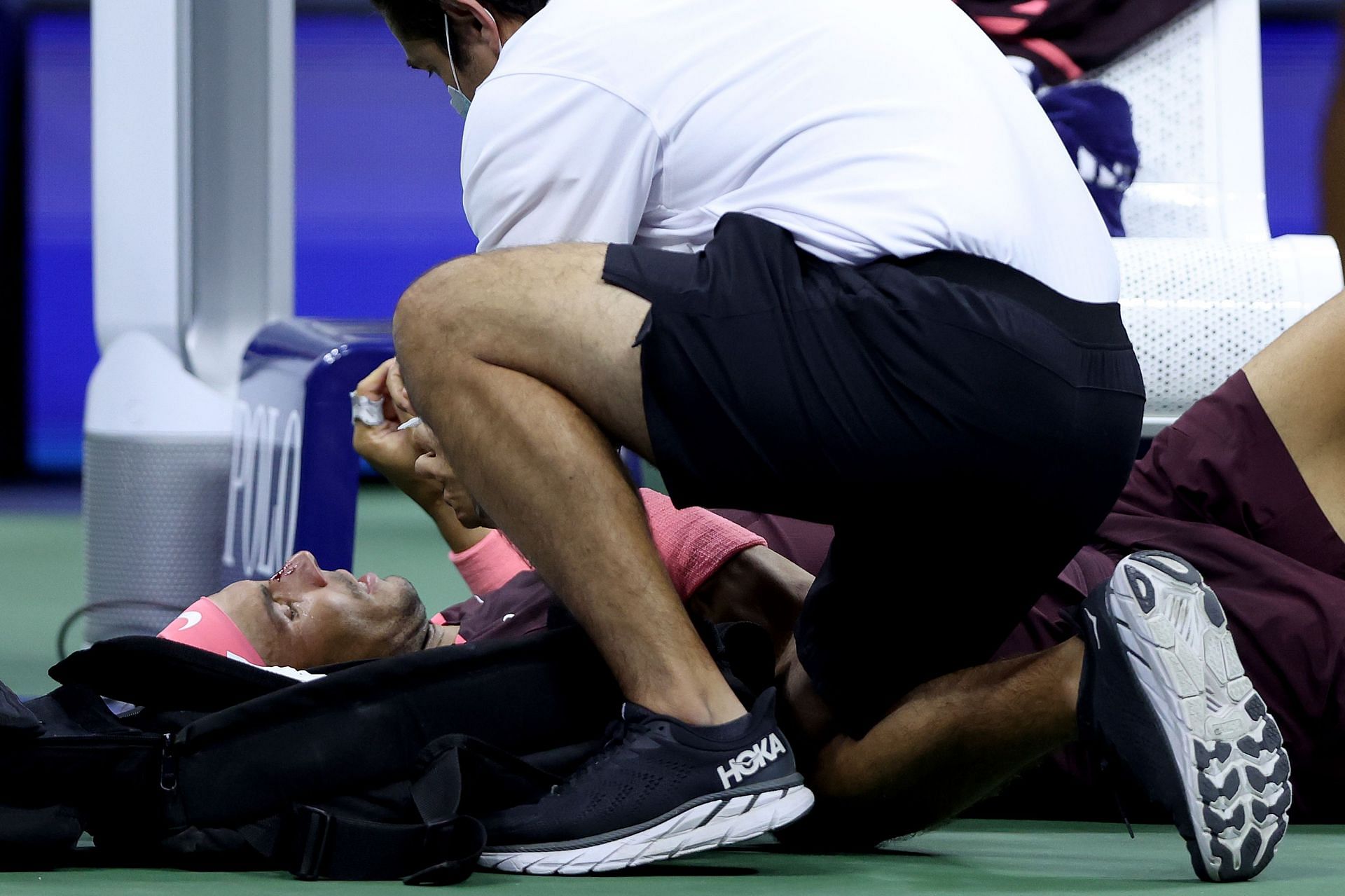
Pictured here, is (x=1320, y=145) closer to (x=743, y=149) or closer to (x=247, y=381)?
(x=247, y=381)

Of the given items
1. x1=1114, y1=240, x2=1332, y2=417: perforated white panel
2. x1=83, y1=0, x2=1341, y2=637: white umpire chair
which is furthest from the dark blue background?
x1=1114, y1=240, x2=1332, y2=417: perforated white panel

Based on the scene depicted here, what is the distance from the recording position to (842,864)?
1.46 meters

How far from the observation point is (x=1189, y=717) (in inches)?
51.6

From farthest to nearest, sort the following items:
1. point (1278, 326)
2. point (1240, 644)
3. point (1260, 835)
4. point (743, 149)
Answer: point (1278, 326) → point (1240, 644) → point (743, 149) → point (1260, 835)

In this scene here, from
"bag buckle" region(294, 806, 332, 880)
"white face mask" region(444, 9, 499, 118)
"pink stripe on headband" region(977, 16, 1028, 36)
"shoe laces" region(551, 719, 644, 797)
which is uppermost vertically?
"white face mask" region(444, 9, 499, 118)

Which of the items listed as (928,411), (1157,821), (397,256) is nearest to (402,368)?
(928,411)

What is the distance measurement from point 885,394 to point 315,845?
0.56 meters

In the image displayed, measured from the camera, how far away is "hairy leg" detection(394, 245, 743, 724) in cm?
136

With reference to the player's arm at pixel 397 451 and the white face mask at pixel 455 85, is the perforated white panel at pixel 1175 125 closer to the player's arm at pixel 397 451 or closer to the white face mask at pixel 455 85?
the player's arm at pixel 397 451

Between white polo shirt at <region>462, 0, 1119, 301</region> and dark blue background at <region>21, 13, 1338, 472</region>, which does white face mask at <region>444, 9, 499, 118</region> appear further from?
dark blue background at <region>21, 13, 1338, 472</region>

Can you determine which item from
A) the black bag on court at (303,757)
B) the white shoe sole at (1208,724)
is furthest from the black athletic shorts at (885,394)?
the black bag on court at (303,757)

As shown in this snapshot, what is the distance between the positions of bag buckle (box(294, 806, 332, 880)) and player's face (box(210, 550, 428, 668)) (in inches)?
25.6

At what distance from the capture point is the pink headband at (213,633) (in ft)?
6.27

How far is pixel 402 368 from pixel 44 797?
45 cm
